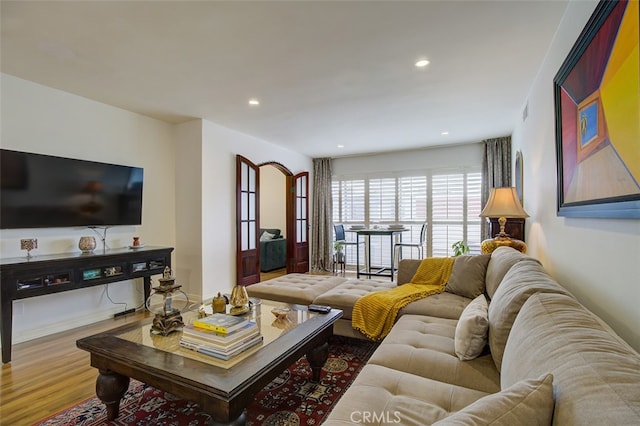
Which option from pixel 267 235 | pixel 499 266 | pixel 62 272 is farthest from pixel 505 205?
pixel 267 235

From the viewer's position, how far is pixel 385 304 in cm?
247

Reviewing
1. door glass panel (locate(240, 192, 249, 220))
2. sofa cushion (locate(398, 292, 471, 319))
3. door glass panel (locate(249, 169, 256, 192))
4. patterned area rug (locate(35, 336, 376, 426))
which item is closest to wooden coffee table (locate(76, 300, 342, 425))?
patterned area rug (locate(35, 336, 376, 426))

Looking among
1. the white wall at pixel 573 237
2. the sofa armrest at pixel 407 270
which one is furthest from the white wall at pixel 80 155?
the white wall at pixel 573 237

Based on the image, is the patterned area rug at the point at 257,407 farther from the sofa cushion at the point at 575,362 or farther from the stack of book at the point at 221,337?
the sofa cushion at the point at 575,362

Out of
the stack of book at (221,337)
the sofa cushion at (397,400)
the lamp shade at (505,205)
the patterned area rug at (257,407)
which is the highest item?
the lamp shade at (505,205)

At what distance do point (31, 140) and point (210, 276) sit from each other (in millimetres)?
2441

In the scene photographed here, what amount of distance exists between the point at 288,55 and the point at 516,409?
104 inches

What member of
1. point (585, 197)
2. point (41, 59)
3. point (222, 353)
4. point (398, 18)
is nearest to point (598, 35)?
point (585, 197)

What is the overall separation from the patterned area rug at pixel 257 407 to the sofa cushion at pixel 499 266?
1.21 metres

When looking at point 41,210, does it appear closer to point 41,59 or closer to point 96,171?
point 96,171

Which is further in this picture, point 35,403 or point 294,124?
point 294,124

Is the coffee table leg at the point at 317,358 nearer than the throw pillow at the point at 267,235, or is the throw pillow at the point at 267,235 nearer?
the coffee table leg at the point at 317,358

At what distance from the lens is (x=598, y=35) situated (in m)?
1.33

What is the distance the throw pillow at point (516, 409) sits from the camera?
673 millimetres
